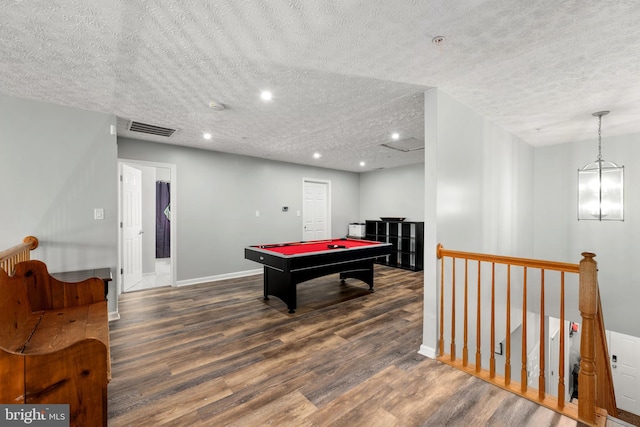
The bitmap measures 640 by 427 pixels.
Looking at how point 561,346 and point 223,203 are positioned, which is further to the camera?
Answer: point 223,203

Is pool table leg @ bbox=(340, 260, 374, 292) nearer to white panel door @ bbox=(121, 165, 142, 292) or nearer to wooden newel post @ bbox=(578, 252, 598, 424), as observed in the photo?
wooden newel post @ bbox=(578, 252, 598, 424)

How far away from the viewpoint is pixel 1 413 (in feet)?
3.34

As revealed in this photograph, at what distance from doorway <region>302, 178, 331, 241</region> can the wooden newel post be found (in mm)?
5227

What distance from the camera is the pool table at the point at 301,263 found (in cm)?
346

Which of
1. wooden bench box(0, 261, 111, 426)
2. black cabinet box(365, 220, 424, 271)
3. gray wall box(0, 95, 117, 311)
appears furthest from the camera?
black cabinet box(365, 220, 424, 271)

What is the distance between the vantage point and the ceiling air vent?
11.8 feet

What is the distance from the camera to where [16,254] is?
2.22 metres

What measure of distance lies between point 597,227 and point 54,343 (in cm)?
643

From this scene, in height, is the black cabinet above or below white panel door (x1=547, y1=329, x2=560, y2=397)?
above

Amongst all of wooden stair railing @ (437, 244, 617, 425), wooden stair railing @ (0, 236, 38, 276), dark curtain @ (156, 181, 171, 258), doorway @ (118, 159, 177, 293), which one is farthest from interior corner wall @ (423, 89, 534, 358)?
dark curtain @ (156, 181, 171, 258)

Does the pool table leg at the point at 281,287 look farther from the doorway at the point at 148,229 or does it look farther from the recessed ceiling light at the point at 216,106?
the recessed ceiling light at the point at 216,106

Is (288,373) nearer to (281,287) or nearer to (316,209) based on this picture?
(281,287)

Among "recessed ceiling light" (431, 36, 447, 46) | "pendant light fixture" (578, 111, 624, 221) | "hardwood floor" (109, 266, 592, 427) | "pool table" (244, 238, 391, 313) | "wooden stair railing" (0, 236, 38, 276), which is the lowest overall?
"hardwood floor" (109, 266, 592, 427)

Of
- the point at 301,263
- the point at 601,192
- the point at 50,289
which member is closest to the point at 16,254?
the point at 50,289
